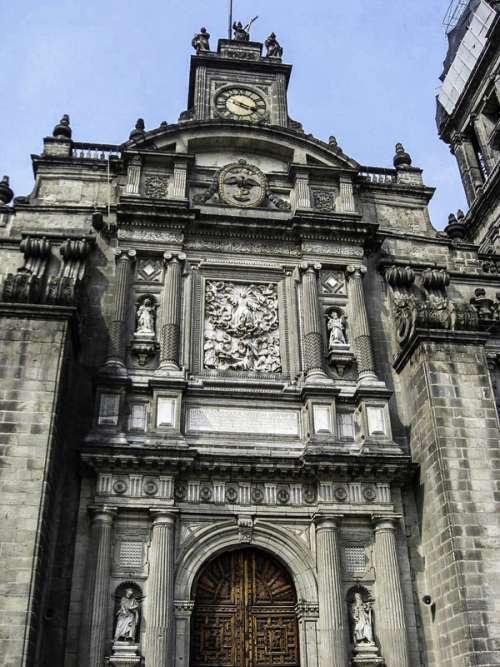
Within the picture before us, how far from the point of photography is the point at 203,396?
14.5 m

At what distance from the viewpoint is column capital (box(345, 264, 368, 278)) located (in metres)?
16.4

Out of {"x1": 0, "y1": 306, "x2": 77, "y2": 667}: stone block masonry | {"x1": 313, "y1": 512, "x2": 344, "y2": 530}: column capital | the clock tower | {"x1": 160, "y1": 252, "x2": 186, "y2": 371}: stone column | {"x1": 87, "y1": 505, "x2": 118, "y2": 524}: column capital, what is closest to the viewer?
{"x1": 0, "y1": 306, "x2": 77, "y2": 667}: stone block masonry

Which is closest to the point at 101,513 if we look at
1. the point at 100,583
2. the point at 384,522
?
the point at 100,583

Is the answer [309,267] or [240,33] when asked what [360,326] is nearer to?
[309,267]

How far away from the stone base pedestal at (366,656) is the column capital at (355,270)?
7684mm

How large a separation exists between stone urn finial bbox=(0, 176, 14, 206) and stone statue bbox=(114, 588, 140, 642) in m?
9.43

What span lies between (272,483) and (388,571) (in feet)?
8.47

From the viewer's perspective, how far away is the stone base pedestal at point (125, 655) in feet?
38.7

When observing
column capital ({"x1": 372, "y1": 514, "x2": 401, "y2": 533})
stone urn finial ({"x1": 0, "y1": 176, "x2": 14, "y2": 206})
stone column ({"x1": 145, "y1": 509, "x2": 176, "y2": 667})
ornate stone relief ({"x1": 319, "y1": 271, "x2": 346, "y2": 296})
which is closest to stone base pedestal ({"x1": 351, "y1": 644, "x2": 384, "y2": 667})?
column capital ({"x1": 372, "y1": 514, "x2": 401, "y2": 533})

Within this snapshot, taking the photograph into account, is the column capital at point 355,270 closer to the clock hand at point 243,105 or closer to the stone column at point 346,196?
the stone column at point 346,196

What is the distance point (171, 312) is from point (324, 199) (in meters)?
5.01

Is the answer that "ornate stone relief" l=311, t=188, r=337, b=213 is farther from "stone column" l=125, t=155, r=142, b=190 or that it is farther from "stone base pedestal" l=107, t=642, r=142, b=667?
"stone base pedestal" l=107, t=642, r=142, b=667

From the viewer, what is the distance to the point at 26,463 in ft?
38.8

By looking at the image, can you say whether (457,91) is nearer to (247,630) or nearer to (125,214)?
(125,214)
